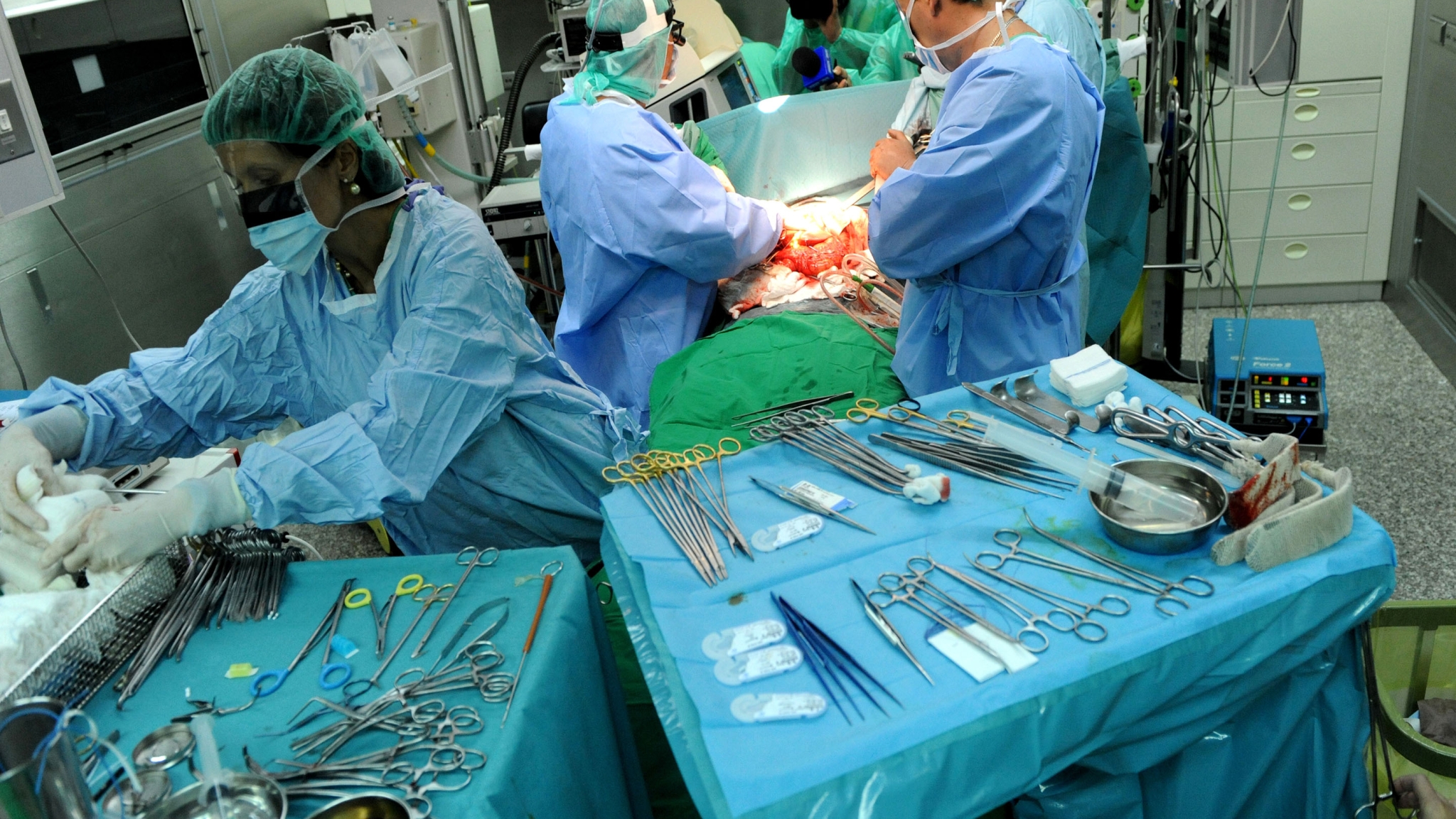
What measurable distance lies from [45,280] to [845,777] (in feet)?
10.8

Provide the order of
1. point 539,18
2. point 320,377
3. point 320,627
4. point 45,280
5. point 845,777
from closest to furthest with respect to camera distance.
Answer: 1. point 845,777
2. point 320,627
3. point 320,377
4. point 45,280
5. point 539,18

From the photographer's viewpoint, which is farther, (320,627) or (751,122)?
(751,122)

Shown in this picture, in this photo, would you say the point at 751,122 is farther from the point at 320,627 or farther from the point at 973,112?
the point at 320,627

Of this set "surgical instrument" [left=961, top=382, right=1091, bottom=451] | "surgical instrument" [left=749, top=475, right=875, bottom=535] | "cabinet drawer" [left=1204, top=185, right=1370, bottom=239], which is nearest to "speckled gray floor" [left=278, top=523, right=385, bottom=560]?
"surgical instrument" [left=749, top=475, right=875, bottom=535]

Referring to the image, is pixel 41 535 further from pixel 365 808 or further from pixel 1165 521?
pixel 1165 521

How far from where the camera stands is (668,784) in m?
1.99

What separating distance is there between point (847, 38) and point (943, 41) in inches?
102

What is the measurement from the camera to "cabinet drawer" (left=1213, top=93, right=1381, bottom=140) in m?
4.07

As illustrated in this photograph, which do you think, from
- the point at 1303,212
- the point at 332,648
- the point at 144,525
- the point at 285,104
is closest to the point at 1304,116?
the point at 1303,212

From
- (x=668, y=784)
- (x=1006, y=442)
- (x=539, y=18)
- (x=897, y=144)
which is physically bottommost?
(x=668, y=784)

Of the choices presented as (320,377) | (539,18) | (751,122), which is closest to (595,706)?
(320,377)

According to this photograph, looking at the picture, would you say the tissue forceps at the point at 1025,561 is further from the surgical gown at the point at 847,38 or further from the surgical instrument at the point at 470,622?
the surgical gown at the point at 847,38

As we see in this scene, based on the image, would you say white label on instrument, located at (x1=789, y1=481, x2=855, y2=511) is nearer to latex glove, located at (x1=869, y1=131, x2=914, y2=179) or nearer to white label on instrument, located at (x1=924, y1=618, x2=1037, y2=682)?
white label on instrument, located at (x1=924, y1=618, x2=1037, y2=682)

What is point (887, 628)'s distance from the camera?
1.27 metres
